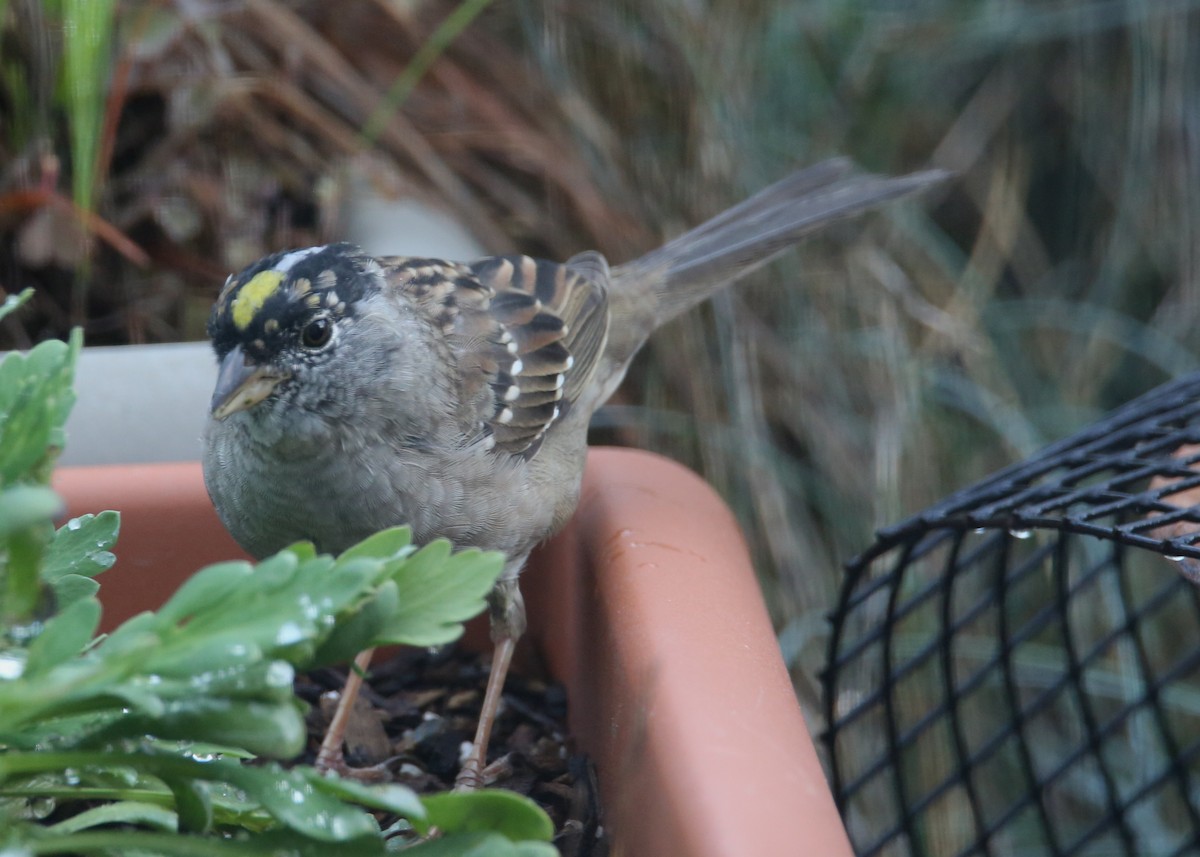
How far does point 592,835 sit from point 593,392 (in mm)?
1305

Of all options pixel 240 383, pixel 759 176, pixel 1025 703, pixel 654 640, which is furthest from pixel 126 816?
pixel 1025 703

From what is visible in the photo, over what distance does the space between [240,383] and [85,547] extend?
1.81 feet

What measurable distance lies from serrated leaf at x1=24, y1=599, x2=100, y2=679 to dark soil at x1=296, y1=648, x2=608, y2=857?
87cm

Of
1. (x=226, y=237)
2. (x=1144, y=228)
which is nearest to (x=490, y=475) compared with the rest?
(x=226, y=237)

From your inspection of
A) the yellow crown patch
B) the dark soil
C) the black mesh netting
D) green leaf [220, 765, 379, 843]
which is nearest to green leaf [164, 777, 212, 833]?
green leaf [220, 765, 379, 843]

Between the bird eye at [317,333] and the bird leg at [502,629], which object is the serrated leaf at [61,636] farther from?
the bird leg at [502,629]

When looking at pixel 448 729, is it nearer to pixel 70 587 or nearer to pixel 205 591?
pixel 70 587

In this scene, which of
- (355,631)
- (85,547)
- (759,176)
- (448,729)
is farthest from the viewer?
(759,176)

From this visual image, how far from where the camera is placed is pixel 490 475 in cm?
230

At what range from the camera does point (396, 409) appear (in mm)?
2242

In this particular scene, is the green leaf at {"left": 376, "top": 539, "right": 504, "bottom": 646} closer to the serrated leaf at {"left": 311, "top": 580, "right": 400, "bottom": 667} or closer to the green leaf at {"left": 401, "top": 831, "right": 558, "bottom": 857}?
the serrated leaf at {"left": 311, "top": 580, "right": 400, "bottom": 667}

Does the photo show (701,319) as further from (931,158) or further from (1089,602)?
(1089,602)

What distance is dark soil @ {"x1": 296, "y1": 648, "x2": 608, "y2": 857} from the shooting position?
207 cm

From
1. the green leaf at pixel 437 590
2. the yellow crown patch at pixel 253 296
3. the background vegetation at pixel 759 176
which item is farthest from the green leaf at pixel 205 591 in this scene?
the background vegetation at pixel 759 176
